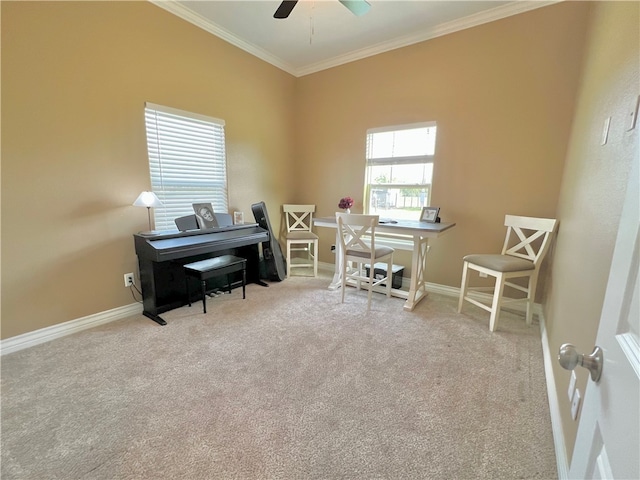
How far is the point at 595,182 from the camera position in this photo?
4.61 ft

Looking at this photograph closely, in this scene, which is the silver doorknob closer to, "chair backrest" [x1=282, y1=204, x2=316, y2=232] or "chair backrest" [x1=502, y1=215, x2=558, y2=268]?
"chair backrest" [x1=502, y1=215, x2=558, y2=268]

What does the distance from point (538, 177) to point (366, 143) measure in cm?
186

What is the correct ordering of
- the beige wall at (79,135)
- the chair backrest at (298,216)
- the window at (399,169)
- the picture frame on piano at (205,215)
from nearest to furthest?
the beige wall at (79,135) < the picture frame on piano at (205,215) < the window at (399,169) < the chair backrest at (298,216)

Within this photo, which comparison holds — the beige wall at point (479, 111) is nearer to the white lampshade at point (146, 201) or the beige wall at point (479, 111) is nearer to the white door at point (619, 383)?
the white lampshade at point (146, 201)

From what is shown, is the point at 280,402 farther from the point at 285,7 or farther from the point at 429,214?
the point at 285,7

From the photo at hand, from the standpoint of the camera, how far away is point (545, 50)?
2.44 m

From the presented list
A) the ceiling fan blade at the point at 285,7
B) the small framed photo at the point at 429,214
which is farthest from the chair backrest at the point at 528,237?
the ceiling fan blade at the point at 285,7

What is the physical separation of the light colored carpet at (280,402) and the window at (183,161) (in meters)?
1.25

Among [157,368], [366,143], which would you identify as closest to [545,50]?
[366,143]

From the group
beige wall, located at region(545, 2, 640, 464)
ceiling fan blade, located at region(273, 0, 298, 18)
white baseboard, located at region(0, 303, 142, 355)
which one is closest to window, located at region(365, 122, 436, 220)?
beige wall, located at region(545, 2, 640, 464)

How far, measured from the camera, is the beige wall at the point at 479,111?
244 cm

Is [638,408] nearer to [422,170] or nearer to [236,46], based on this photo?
[422,170]

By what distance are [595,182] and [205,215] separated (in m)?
3.08

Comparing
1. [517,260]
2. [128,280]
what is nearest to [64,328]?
[128,280]
